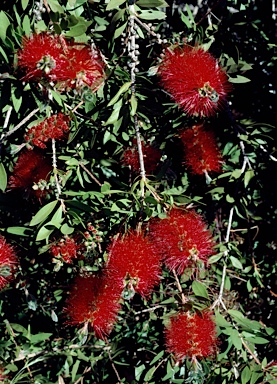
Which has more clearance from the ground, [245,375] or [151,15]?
[151,15]

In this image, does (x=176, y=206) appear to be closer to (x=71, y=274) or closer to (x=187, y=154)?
(x=187, y=154)

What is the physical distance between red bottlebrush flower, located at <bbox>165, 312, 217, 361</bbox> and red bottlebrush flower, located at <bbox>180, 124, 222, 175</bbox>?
1.65 feet

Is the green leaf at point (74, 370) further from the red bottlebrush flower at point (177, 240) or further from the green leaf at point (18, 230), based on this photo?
the red bottlebrush flower at point (177, 240)

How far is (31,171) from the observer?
188 centimetres

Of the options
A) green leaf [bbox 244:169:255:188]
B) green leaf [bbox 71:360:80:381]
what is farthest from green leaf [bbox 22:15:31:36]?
green leaf [bbox 71:360:80:381]

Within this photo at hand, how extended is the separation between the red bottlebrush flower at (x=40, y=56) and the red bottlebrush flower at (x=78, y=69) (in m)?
0.03

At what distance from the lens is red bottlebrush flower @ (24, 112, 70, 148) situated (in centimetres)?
179

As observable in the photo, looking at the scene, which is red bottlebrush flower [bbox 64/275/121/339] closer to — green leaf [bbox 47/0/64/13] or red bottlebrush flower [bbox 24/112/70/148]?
red bottlebrush flower [bbox 24/112/70/148]

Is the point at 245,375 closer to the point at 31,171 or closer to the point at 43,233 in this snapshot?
the point at 43,233

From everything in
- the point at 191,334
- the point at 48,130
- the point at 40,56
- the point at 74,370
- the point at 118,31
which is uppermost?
the point at 40,56

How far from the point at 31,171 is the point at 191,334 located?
2.33 feet

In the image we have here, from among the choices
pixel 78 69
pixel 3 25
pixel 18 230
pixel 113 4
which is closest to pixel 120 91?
pixel 78 69

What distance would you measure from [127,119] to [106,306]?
0.57 m

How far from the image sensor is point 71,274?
2232 millimetres
